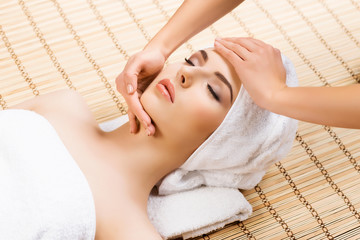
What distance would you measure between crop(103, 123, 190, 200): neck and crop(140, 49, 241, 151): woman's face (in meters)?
0.03

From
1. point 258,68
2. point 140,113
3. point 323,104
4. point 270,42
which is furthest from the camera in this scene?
point 270,42

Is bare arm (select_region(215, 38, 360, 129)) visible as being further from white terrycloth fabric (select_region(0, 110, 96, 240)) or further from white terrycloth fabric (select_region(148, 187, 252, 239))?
white terrycloth fabric (select_region(0, 110, 96, 240))

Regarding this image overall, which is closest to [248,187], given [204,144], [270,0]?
[204,144]

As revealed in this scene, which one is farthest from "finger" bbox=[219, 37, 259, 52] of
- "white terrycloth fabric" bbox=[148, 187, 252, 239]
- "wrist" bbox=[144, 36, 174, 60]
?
"white terrycloth fabric" bbox=[148, 187, 252, 239]

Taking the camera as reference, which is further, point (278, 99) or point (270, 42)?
point (270, 42)

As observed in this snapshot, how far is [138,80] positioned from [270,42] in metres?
0.72

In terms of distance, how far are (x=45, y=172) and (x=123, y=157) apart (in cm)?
23

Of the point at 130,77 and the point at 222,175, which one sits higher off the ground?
the point at 130,77

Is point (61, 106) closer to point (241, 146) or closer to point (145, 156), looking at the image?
point (145, 156)

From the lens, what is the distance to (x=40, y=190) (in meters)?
1.14

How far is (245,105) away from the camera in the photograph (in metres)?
1.23

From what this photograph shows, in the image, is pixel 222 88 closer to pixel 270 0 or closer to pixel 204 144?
pixel 204 144

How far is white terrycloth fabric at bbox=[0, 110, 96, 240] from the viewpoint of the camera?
3.66ft

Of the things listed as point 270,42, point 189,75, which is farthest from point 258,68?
point 270,42
